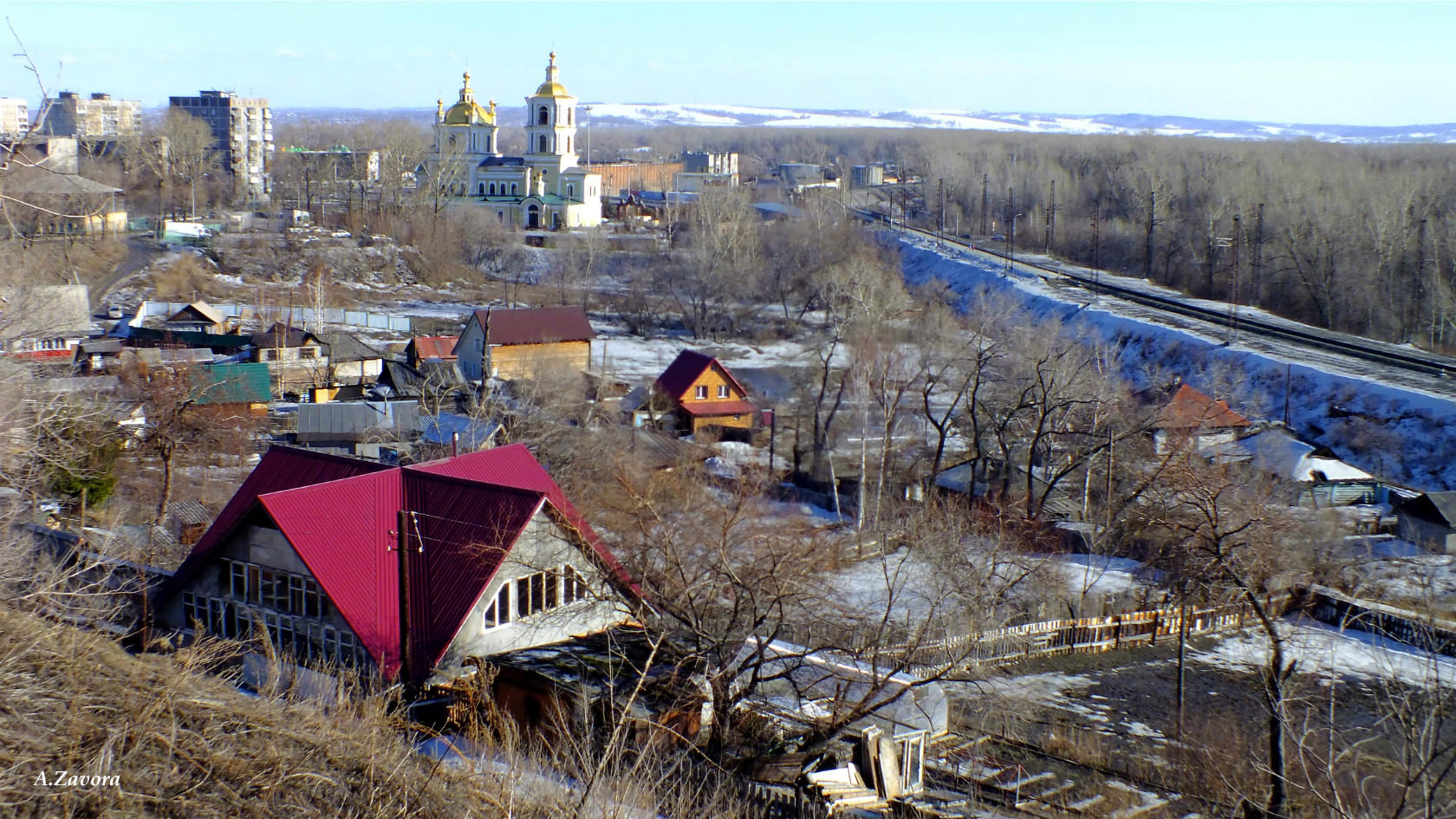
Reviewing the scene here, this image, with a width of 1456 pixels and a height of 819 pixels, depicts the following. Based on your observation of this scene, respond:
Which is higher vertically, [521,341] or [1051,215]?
[1051,215]

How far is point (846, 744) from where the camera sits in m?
7.92

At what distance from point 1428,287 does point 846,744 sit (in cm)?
2783

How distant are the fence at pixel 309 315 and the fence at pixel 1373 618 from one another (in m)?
23.3

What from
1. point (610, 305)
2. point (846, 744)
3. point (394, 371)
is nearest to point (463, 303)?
point (610, 305)

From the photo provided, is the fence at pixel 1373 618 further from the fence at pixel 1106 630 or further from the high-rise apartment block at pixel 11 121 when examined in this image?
the high-rise apartment block at pixel 11 121

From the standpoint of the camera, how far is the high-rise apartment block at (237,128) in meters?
69.3

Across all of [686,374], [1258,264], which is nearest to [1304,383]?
[686,374]

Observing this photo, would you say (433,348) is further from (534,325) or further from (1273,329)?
(1273,329)

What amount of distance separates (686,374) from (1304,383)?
11887 millimetres

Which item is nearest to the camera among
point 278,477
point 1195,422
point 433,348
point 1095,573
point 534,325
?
point 278,477

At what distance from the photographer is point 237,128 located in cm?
7412

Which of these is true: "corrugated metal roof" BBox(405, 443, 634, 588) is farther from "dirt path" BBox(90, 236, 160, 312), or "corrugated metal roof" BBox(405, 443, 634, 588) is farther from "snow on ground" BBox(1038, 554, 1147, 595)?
"dirt path" BBox(90, 236, 160, 312)

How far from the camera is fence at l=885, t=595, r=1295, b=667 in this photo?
11.6m

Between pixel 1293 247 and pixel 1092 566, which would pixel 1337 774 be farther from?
pixel 1293 247
